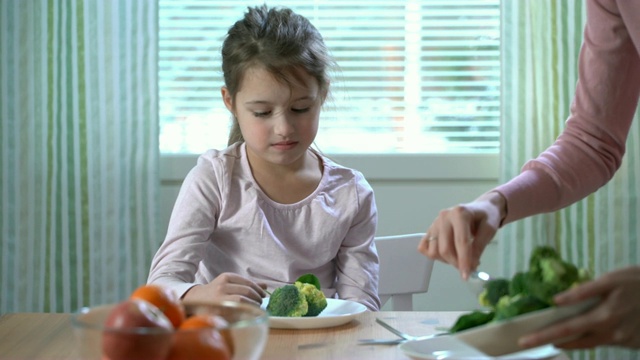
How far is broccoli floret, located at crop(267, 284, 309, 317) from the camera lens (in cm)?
153

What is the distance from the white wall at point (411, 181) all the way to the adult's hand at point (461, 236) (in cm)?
185

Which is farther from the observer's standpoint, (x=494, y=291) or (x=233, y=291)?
(x=233, y=291)

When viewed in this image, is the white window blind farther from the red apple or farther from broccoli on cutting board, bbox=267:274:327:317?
the red apple

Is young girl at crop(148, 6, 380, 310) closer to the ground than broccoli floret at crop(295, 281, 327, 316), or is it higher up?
higher up

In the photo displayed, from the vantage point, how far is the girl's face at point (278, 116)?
1.98 m

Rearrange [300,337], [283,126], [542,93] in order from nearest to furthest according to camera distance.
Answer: [300,337] < [283,126] < [542,93]

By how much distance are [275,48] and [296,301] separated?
724 millimetres

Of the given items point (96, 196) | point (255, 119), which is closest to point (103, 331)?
point (255, 119)

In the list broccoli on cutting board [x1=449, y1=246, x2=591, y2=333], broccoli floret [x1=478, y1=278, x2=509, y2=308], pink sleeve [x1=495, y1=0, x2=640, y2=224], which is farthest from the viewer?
pink sleeve [x1=495, y1=0, x2=640, y2=224]

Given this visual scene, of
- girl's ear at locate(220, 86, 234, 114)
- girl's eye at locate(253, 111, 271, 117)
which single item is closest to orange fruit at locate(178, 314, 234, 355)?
girl's eye at locate(253, 111, 271, 117)

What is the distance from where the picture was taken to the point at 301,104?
200 cm

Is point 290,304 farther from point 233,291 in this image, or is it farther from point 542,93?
point 542,93

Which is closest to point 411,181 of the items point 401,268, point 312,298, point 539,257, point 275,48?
point 401,268

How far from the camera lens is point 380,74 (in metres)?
3.40
